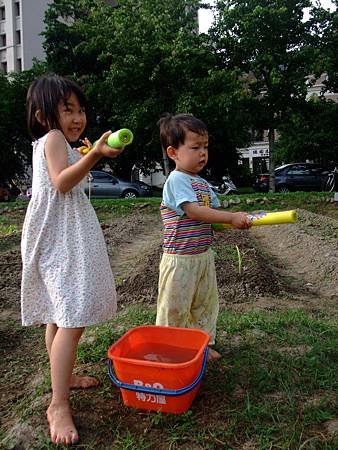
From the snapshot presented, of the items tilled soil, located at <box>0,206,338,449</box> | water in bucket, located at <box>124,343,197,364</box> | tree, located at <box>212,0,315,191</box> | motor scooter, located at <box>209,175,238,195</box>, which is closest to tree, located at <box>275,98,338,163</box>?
tree, located at <box>212,0,315,191</box>

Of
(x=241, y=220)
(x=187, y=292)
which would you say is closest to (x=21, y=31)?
(x=187, y=292)

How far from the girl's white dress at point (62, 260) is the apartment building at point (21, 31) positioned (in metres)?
36.9

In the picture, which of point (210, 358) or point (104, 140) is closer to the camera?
point (104, 140)

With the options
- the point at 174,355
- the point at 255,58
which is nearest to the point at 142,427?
the point at 174,355

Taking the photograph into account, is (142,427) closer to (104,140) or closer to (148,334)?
(148,334)

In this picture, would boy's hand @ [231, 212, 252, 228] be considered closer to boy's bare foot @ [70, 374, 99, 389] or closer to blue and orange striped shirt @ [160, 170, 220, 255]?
blue and orange striped shirt @ [160, 170, 220, 255]

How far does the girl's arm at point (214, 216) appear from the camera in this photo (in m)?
2.29

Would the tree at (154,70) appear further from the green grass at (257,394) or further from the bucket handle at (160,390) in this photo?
the bucket handle at (160,390)

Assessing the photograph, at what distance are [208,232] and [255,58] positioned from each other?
1885 centimetres

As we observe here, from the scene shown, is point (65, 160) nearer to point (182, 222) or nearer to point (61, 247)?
point (61, 247)

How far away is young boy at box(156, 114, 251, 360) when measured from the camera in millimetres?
2426

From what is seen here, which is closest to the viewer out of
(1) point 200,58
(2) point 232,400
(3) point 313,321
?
(2) point 232,400

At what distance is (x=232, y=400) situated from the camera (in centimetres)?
213

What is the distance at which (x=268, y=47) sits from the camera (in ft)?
64.1
